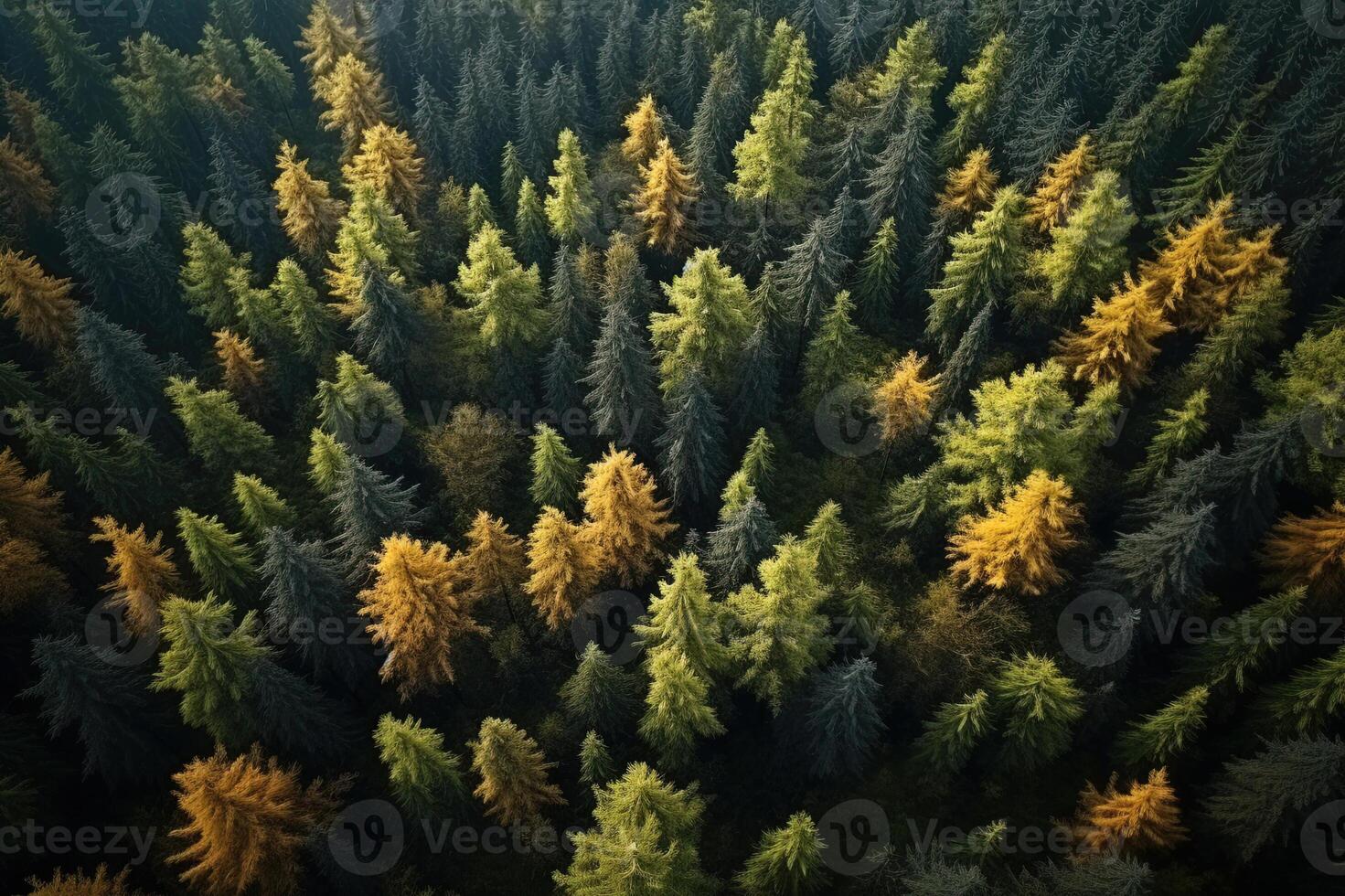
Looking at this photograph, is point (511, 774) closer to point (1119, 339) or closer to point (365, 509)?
point (365, 509)

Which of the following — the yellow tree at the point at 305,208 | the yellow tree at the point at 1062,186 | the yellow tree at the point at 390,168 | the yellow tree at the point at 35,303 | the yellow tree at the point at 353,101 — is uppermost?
the yellow tree at the point at 1062,186

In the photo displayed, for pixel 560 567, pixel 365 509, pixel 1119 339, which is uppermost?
pixel 1119 339

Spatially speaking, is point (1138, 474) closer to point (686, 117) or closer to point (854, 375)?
point (854, 375)

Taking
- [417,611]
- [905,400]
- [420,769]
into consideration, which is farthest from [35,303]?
[905,400]

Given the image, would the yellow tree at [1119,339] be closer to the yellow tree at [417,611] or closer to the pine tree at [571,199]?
the pine tree at [571,199]

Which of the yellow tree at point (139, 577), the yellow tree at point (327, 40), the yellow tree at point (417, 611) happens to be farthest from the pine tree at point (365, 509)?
the yellow tree at point (327, 40)

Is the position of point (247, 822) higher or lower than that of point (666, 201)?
lower

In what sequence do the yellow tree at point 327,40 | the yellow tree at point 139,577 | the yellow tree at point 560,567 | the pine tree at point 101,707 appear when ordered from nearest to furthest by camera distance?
1. the pine tree at point 101,707
2. the yellow tree at point 560,567
3. the yellow tree at point 139,577
4. the yellow tree at point 327,40
